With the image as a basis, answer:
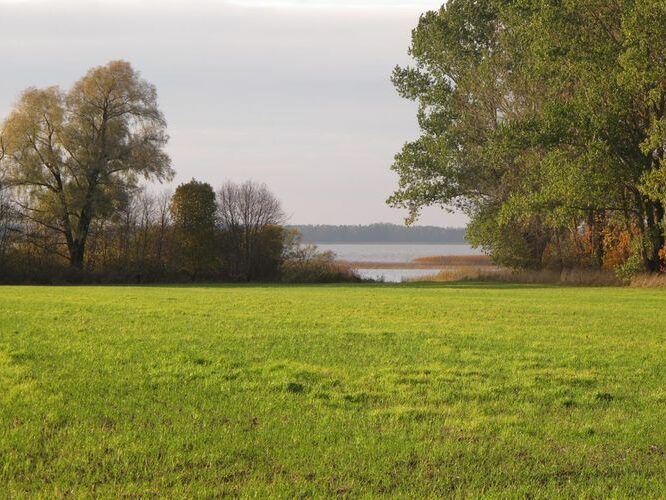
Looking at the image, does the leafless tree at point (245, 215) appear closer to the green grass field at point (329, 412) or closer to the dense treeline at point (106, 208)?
the dense treeline at point (106, 208)

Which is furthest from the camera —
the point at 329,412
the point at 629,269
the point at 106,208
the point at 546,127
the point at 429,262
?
the point at 429,262

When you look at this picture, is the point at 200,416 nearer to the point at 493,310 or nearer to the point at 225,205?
the point at 493,310

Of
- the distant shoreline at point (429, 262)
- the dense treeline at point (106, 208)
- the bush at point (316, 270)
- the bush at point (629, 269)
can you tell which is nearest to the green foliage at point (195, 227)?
the dense treeline at point (106, 208)

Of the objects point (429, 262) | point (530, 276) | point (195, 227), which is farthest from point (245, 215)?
point (429, 262)

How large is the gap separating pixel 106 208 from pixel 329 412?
146 ft

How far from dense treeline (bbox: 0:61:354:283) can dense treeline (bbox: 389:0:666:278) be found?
12.5m

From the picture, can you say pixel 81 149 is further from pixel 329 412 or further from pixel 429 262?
pixel 429 262

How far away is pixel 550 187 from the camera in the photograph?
34031 millimetres

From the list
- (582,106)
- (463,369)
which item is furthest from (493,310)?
(582,106)

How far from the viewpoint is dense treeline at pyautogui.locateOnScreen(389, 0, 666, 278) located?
3309 cm

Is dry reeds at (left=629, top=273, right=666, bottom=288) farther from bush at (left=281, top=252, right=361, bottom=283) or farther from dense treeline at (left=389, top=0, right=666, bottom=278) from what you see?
bush at (left=281, top=252, right=361, bottom=283)

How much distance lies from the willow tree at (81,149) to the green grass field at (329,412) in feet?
119

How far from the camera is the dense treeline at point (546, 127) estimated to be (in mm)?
33094

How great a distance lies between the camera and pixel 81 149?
49.6m
